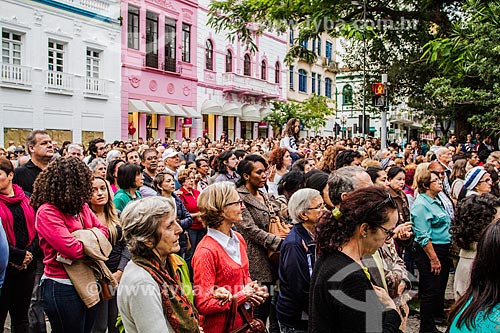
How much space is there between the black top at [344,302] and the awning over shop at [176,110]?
81.3 feet

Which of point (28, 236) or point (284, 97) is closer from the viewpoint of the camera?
point (28, 236)

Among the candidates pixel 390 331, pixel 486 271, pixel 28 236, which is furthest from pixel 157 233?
pixel 28 236

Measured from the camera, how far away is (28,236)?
15.9 ft

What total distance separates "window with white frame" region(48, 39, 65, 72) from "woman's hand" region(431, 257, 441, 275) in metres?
18.4

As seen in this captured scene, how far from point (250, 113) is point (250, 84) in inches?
72.3

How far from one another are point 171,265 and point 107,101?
21.0m

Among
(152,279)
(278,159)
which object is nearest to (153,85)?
(278,159)

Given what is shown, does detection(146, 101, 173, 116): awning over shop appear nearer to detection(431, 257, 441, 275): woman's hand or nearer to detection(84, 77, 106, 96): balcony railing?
detection(84, 77, 106, 96): balcony railing

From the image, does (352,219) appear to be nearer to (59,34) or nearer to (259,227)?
(259,227)

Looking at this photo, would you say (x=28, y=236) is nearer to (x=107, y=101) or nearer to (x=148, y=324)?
(x=148, y=324)

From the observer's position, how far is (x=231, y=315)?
3646 millimetres

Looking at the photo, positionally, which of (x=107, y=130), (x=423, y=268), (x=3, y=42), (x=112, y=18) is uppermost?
(x=112, y=18)

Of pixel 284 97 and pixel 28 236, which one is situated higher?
pixel 284 97

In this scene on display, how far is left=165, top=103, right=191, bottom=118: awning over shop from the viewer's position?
26969mm
